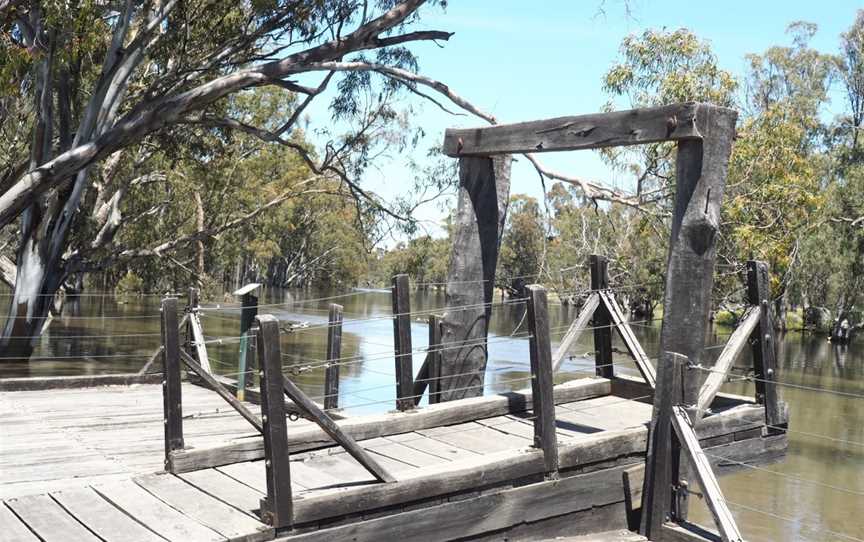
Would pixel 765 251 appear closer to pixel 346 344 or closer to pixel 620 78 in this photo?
pixel 620 78

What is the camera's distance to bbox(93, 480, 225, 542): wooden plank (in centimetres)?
384

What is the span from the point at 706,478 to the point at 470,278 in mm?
2257

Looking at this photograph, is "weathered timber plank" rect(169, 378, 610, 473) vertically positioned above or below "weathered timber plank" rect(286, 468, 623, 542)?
above

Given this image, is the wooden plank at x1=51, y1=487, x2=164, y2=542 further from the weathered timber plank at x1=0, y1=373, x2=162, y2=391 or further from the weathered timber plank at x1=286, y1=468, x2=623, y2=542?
the weathered timber plank at x1=0, y1=373, x2=162, y2=391

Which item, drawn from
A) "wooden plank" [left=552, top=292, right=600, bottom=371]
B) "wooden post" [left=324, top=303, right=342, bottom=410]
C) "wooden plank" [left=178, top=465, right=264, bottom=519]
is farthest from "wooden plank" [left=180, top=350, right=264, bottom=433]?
"wooden plank" [left=552, top=292, right=600, bottom=371]

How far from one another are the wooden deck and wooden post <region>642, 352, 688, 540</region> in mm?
190

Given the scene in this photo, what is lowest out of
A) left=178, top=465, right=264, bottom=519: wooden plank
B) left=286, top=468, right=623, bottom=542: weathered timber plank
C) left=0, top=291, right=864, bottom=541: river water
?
left=0, top=291, right=864, bottom=541: river water

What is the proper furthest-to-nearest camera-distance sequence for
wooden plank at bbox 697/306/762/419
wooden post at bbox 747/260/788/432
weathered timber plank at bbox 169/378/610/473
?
1. wooden post at bbox 747/260/788/432
2. wooden plank at bbox 697/306/762/419
3. weathered timber plank at bbox 169/378/610/473

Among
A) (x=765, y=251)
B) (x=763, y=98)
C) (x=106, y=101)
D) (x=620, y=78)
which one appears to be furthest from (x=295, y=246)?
(x=106, y=101)

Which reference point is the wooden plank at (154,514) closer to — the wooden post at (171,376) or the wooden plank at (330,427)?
the wooden post at (171,376)

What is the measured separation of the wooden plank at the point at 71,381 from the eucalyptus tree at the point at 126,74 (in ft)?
16.5

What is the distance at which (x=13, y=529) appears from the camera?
3.89 meters

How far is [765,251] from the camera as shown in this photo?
720 inches

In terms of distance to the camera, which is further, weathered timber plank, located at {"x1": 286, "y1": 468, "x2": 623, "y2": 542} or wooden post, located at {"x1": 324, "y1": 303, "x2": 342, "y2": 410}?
wooden post, located at {"x1": 324, "y1": 303, "x2": 342, "y2": 410}
